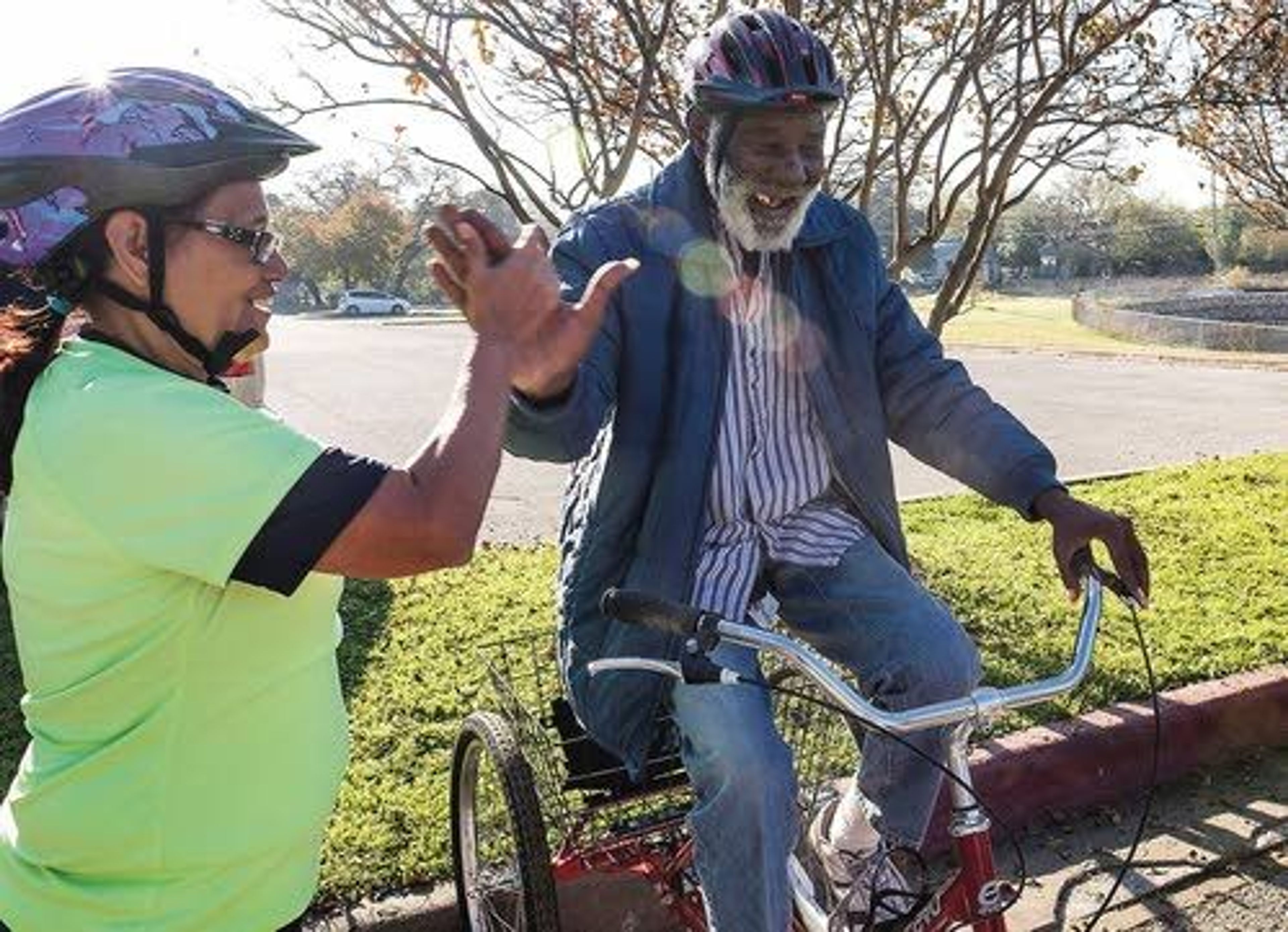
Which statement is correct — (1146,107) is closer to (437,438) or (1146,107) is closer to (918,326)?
(918,326)

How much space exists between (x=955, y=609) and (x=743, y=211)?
3.49 meters

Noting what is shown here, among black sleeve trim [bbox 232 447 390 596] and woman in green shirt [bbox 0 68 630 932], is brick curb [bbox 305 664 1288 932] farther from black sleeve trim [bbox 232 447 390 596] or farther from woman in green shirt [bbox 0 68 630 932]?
black sleeve trim [bbox 232 447 390 596]

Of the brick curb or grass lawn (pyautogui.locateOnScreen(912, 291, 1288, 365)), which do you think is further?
grass lawn (pyautogui.locateOnScreen(912, 291, 1288, 365))

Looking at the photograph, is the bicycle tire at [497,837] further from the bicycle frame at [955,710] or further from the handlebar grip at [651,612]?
the handlebar grip at [651,612]

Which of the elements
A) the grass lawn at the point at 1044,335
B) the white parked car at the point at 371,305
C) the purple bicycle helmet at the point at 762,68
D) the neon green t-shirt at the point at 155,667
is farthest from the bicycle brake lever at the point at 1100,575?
the white parked car at the point at 371,305

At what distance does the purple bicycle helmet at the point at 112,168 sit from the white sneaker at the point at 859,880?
162 centimetres

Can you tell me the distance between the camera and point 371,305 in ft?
194

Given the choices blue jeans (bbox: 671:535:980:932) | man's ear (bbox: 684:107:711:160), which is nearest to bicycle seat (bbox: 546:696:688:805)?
blue jeans (bbox: 671:535:980:932)

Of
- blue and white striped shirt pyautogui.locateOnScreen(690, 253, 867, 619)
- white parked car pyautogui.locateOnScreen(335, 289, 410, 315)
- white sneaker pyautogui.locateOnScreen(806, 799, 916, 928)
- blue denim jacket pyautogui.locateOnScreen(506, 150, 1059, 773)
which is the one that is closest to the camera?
white sneaker pyautogui.locateOnScreen(806, 799, 916, 928)

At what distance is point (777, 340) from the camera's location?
9.07 ft

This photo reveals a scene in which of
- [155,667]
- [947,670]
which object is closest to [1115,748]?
[947,670]

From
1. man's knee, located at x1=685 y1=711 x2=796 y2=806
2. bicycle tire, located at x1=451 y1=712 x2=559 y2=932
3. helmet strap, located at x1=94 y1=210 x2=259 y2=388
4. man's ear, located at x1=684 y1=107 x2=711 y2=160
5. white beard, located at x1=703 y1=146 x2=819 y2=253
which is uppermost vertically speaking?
man's ear, located at x1=684 y1=107 x2=711 y2=160

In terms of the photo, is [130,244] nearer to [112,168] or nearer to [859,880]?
[112,168]

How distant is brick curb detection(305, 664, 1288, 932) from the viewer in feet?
13.0
